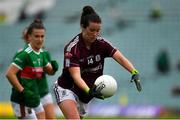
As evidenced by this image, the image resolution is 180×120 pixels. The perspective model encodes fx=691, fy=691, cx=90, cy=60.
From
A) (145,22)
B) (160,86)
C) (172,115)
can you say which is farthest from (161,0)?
(172,115)

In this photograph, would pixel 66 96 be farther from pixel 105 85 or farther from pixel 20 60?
pixel 20 60

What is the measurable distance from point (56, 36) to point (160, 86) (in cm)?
562

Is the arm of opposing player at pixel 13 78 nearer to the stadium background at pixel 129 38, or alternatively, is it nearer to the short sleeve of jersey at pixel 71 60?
the short sleeve of jersey at pixel 71 60

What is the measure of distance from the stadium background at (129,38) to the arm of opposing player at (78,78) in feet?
63.7

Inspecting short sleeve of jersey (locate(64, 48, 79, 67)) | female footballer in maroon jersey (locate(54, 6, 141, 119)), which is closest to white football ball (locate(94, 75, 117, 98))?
female footballer in maroon jersey (locate(54, 6, 141, 119))

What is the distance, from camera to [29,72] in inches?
457

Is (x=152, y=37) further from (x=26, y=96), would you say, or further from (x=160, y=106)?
(x=26, y=96)

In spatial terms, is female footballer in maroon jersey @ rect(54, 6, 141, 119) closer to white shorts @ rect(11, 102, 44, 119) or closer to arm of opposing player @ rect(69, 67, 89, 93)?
arm of opposing player @ rect(69, 67, 89, 93)

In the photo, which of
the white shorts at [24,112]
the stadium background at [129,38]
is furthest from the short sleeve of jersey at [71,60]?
the stadium background at [129,38]

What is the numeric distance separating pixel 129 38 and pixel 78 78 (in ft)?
72.8

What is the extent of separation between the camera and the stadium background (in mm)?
30156

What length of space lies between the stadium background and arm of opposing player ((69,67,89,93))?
19.4m

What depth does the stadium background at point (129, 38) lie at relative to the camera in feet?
98.9

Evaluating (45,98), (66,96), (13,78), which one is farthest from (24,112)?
(66,96)
